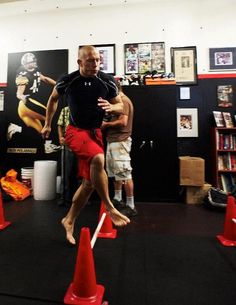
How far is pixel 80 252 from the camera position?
124 centimetres

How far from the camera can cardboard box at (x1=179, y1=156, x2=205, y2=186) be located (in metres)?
3.20

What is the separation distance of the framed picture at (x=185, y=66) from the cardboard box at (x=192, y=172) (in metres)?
1.41

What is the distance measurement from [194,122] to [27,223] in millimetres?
2889

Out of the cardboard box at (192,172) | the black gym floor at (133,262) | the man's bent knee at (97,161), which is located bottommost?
the black gym floor at (133,262)

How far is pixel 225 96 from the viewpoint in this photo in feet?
12.3

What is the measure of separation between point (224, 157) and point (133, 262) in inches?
102

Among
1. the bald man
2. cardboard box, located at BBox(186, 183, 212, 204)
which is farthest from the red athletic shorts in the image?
cardboard box, located at BBox(186, 183, 212, 204)

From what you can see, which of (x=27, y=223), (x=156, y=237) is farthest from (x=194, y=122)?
(x=27, y=223)

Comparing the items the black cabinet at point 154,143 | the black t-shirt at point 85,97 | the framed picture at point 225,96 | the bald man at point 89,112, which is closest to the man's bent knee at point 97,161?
the bald man at point 89,112

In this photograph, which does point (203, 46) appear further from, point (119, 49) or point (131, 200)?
point (131, 200)

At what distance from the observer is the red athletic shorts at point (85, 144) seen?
1.61 metres

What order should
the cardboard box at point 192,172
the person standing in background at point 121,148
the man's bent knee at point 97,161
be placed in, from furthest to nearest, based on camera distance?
the cardboard box at point 192,172 < the person standing in background at point 121,148 < the man's bent knee at point 97,161

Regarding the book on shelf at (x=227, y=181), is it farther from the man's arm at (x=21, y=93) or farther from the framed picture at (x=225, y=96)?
the man's arm at (x=21, y=93)

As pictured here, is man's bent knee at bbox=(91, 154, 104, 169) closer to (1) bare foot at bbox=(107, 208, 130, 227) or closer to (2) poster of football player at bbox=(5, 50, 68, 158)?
(1) bare foot at bbox=(107, 208, 130, 227)
